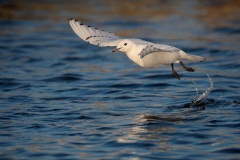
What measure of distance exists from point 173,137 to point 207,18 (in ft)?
30.9

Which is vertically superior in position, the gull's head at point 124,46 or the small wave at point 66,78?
the gull's head at point 124,46

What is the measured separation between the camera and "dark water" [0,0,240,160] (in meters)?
7.98

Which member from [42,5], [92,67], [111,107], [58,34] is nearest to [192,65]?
[92,67]

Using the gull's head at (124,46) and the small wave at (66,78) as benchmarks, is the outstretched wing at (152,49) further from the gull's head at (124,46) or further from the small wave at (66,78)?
the small wave at (66,78)

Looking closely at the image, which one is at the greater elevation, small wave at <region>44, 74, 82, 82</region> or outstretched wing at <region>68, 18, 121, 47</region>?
outstretched wing at <region>68, 18, 121, 47</region>

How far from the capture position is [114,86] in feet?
38.5

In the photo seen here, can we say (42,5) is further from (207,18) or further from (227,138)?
(227,138)

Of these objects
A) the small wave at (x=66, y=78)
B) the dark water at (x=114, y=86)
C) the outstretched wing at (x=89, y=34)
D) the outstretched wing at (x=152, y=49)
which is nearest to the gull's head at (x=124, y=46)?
the outstretched wing at (x=89, y=34)

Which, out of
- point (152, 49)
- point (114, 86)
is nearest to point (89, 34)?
point (152, 49)

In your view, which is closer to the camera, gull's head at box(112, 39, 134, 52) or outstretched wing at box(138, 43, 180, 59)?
outstretched wing at box(138, 43, 180, 59)

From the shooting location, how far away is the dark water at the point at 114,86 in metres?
7.98

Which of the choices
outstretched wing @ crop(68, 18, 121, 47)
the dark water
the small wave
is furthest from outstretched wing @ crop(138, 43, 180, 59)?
the small wave

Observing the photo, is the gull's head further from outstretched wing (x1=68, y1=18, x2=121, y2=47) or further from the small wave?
A: the small wave

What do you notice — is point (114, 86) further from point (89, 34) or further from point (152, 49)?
point (152, 49)
